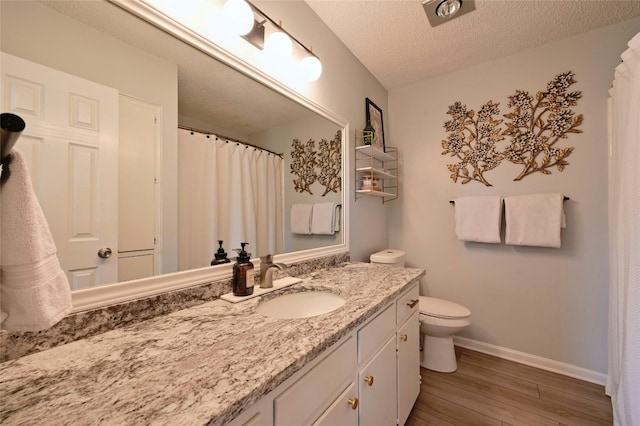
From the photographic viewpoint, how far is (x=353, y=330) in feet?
2.73

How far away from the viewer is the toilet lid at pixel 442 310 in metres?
1.74

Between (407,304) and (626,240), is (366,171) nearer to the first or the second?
(407,304)

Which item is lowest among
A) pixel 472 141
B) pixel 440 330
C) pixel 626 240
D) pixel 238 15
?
pixel 440 330

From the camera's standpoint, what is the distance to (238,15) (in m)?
0.97

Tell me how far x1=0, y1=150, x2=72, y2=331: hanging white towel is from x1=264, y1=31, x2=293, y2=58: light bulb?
1104 mm

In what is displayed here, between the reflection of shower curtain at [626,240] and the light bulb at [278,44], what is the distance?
5.14 ft

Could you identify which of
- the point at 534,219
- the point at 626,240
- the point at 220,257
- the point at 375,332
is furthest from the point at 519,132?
the point at 220,257

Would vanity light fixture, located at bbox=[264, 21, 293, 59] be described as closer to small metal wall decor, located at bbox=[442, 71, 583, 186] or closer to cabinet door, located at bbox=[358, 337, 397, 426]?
cabinet door, located at bbox=[358, 337, 397, 426]

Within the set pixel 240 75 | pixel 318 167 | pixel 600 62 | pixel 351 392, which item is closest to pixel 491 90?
pixel 600 62

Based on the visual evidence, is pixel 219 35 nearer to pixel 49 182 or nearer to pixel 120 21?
pixel 120 21

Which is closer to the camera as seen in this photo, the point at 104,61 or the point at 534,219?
the point at 104,61

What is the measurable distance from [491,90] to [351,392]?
2427mm

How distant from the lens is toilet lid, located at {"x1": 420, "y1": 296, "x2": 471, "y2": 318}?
1.74 meters

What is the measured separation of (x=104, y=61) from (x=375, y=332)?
50.9 inches
